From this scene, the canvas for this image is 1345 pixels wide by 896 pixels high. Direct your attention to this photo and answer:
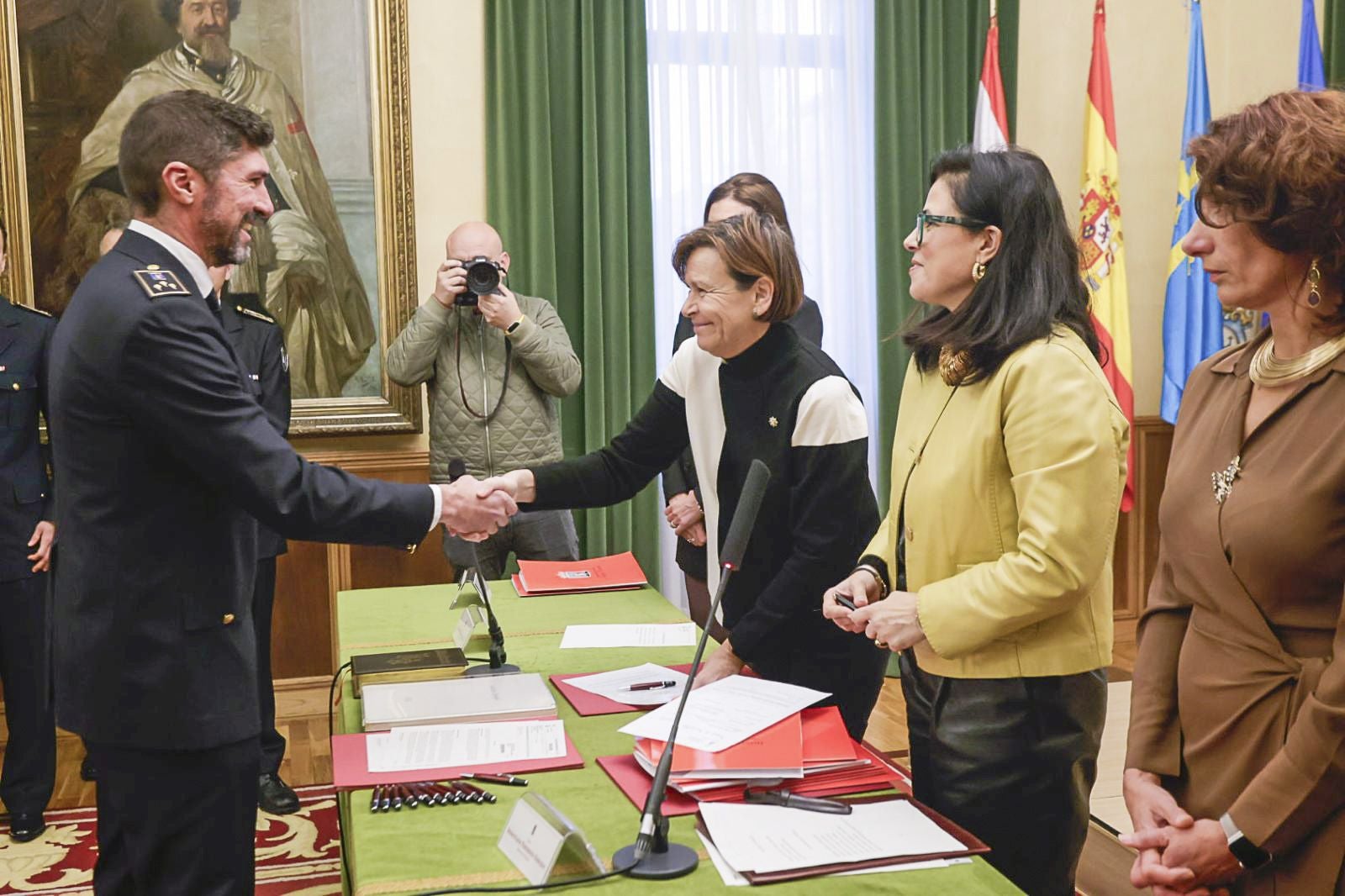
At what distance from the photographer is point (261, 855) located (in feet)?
10.0

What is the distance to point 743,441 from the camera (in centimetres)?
217

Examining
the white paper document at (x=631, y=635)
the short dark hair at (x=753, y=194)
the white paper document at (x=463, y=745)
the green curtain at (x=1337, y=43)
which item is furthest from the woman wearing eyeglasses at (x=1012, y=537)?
the green curtain at (x=1337, y=43)

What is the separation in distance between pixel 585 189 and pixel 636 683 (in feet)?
9.31

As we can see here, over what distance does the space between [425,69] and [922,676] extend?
3.45 meters

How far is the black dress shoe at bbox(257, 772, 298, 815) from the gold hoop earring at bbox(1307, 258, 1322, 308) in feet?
→ 9.64

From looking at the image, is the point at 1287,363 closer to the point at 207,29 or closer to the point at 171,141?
the point at 171,141

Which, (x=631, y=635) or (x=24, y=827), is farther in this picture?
(x=24, y=827)

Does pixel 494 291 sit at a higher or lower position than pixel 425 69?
lower

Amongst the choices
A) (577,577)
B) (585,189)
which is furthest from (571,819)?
(585,189)

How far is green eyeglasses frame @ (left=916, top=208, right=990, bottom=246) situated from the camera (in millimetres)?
1694

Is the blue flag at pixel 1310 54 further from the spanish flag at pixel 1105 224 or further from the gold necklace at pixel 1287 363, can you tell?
the gold necklace at pixel 1287 363

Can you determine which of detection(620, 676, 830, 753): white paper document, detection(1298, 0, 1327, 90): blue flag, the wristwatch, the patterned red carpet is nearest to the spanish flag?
detection(1298, 0, 1327, 90): blue flag

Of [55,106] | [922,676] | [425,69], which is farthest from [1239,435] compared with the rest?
[55,106]

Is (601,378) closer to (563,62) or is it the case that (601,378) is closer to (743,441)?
(563,62)
